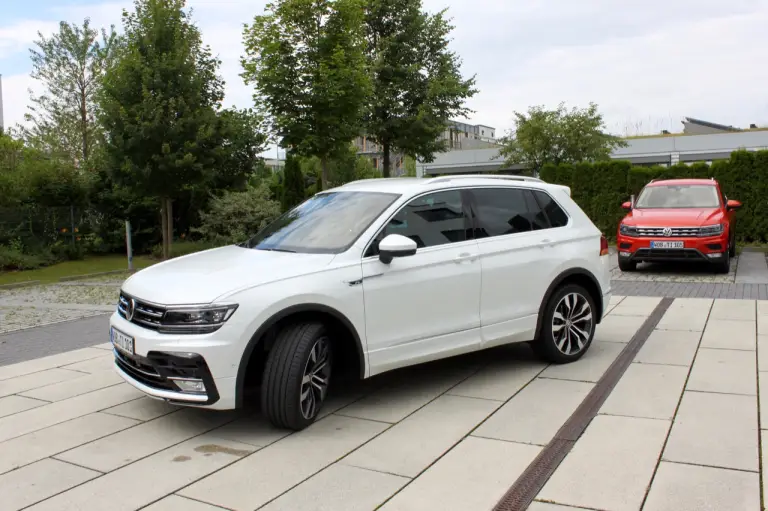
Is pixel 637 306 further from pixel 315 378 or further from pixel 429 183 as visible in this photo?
pixel 315 378

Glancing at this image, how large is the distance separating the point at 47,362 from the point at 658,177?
1661 cm

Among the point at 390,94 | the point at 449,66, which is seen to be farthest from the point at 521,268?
the point at 449,66

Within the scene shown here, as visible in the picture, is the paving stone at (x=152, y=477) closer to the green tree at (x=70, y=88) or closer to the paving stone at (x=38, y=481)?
the paving stone at (x=38, y=481)

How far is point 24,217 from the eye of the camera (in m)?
20.3

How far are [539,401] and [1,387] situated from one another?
15.7 feet

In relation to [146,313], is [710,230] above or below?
above

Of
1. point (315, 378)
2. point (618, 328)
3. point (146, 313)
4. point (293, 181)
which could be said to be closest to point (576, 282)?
point (618, 328)

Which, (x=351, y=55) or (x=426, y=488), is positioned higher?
(x=351, y=55)

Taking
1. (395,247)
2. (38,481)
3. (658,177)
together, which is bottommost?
(38,481)

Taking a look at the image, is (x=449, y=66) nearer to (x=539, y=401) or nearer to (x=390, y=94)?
(x=390, y=94)

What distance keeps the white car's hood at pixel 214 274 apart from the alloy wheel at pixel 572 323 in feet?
8.06

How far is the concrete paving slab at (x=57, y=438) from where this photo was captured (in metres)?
4.39

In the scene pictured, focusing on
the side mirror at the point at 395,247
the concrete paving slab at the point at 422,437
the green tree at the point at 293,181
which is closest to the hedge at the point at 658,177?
the green tree at the point at 293,181

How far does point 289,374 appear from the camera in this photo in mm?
4461
